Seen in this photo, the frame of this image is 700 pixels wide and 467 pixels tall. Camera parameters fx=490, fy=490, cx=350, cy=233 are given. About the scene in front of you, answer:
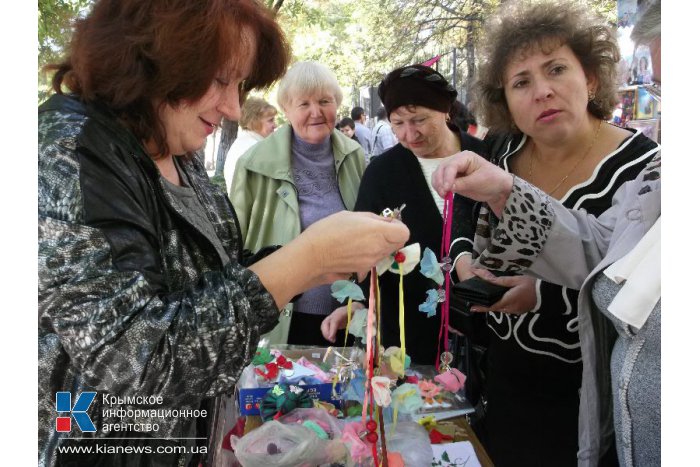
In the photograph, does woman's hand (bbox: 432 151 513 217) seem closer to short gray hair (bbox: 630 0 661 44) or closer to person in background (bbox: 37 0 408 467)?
person in background (bbox: 37 0 408 467)

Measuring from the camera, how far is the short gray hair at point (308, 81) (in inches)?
102

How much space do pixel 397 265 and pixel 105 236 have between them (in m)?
0.62

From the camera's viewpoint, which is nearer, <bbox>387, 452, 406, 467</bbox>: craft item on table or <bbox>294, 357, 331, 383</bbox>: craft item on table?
<bbox>387, 452, 406, 467</bbox>: craft item on table

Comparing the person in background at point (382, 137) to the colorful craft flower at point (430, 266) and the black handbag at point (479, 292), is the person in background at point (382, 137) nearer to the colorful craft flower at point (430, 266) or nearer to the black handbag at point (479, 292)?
the black handbag at point (479, 292)

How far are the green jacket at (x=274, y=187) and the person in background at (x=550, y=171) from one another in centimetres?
95

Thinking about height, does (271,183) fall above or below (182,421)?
above

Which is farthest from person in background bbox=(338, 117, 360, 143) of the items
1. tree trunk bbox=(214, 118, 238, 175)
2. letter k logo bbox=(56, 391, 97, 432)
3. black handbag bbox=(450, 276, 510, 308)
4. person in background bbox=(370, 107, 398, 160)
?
letter k logo bbox=(56, 391, 97, 432)

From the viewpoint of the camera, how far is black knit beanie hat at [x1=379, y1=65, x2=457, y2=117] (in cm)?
229

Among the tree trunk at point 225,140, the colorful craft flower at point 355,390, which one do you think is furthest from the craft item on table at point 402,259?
the tree trunk at point 225,140

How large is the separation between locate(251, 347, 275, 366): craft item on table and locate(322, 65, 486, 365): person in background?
730 millimetres

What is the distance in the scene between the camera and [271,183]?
2518mm

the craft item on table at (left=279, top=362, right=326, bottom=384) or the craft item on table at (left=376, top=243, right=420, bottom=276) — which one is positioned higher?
the craft item on table at (left=376, top=243, right=420, bottom=276)

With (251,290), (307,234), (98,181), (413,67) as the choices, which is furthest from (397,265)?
(413,67)
